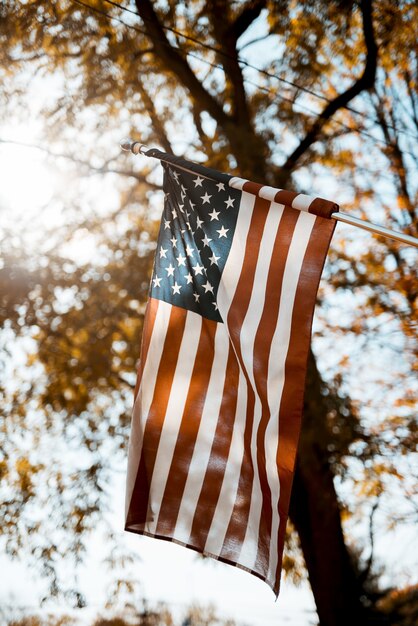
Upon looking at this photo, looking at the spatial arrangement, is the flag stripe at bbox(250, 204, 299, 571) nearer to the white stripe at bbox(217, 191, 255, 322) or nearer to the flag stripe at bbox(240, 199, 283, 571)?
the flag stripe at bbox(240, 199, 283, 571)

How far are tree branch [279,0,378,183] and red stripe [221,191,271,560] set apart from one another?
5917mm

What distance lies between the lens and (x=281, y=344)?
4414mm

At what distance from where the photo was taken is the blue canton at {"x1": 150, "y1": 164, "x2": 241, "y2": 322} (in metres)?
4.83

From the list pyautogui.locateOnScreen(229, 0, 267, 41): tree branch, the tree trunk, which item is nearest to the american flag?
the tree trunk

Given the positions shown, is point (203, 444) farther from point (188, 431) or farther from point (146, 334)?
point (146, 334)

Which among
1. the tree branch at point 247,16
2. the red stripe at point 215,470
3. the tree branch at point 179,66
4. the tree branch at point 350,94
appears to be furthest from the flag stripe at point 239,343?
the tree branch at point 247,16

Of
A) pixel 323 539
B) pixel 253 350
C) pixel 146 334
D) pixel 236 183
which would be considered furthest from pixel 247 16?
pixel 253 350

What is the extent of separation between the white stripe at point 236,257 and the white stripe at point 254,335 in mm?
141

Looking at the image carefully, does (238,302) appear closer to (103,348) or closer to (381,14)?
(103,348)

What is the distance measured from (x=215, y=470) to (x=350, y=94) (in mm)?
8970

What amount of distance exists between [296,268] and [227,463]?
1328mm

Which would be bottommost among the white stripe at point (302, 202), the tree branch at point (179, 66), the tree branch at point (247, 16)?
the white stripe at point (302, 202)

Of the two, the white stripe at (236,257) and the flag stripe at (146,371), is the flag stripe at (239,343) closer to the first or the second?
the white stripe at (236,257)

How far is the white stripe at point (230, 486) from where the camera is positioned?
14.4 ft
